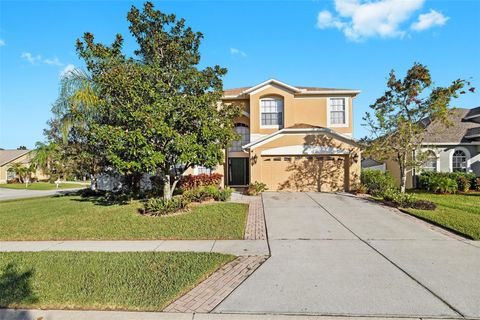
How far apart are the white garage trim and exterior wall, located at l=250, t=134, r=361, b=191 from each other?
0.61 feet

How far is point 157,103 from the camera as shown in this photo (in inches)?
347

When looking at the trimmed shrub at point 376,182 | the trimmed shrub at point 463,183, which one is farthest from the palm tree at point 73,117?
the trimmed shrub at point 463,183

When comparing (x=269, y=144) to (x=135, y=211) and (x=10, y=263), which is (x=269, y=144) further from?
(x=10, y=263)

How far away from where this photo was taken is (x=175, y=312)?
3.38 meters

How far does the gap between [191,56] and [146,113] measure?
154 inches

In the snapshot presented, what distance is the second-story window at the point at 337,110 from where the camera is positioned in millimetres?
16703

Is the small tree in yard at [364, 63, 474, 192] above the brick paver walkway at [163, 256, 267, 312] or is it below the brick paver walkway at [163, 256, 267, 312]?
above

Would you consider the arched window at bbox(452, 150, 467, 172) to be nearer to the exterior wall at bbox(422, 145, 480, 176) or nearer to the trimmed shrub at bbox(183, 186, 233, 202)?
the exterior wall at bbox(422, 145, 480, 176)

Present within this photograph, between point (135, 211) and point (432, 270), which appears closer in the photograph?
point (432, 270)

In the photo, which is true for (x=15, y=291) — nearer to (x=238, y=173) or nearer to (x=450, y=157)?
(x=238, y=173)

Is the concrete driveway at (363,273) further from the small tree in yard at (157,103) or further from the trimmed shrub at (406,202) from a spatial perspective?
the small tree in yard at (157,103)

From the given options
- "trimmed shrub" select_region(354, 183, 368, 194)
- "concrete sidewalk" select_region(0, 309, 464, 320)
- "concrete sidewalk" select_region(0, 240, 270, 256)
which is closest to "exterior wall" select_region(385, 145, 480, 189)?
"trimmed shrub" select_region(354, 183, 368, 194)

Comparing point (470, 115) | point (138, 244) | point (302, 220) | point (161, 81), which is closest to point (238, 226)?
point (302, 220)

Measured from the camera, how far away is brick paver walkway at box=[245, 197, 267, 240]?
688cm
